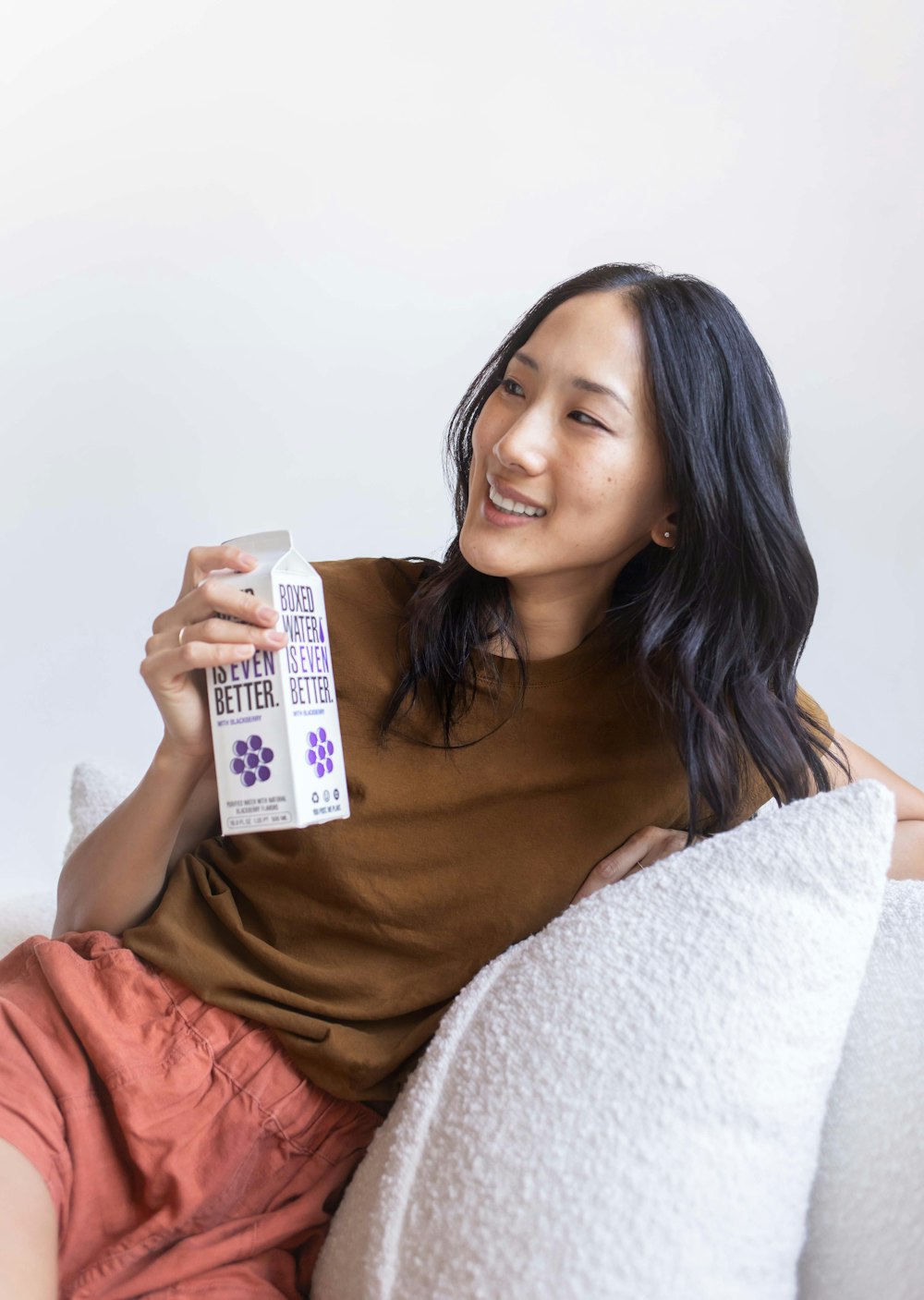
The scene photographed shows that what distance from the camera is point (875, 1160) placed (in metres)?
0.79

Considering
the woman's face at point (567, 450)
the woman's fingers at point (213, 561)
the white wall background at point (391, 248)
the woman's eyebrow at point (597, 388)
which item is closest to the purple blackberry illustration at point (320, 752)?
the woman's fingers at point (213, 561)

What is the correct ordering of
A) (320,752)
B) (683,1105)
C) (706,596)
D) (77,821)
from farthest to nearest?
(77,821), (706,596), (320,752), (683,1105)

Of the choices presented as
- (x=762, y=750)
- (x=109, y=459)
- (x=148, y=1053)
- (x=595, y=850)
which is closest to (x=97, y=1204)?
(x=148, y=1053)

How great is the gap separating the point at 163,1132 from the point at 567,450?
0.67 m

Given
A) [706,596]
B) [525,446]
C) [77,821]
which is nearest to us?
[525,446]

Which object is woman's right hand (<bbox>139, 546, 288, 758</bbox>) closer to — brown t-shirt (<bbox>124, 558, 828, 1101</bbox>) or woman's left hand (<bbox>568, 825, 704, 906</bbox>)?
brown t-shirt (<bbox>124, 558, 828, 1101</bbox>)

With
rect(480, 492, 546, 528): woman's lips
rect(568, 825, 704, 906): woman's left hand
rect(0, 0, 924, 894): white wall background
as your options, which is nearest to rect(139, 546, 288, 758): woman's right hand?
rect(480, 492, 546, 528): woman's lips

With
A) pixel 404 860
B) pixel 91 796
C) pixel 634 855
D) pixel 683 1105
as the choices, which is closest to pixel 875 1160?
pixel 683 1105

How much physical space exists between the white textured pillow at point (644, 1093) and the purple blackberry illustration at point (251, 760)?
25 cm

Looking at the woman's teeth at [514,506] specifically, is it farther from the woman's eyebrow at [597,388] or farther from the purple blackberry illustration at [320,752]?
the purple blackberry illustration at [320,752]

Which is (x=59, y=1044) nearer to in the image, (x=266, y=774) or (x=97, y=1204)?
(x=97, y=1204)

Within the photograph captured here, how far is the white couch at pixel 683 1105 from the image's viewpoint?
0.73 meters

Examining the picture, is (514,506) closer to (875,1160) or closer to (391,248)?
(875,1160)

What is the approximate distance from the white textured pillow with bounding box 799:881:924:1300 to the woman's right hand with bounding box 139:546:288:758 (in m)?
0.53
